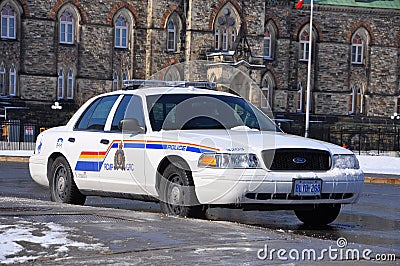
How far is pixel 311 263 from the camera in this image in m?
7.39

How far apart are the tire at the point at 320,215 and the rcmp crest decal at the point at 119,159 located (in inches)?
92.2

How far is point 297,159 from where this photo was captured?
1122 cm

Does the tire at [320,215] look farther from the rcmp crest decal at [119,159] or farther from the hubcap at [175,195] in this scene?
the rcmp crest decal at [119,159]

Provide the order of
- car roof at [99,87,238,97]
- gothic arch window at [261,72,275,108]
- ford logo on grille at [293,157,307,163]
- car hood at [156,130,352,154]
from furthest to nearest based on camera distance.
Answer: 1. gothic arch window at [261,72,275,108]
2. car roof at [99,87,238,97]
3. ford logo on grille at [293,157,307,163]
4. car hood at [156,130,352,154]

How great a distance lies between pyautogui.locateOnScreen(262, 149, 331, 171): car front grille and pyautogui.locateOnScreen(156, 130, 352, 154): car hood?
0.19 feet

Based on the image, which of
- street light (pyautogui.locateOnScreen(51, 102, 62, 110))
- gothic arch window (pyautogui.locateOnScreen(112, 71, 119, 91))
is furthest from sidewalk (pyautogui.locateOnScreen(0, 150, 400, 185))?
gothic arch window (pyautogui.locateOnScreen(112, 71, 119, 91))

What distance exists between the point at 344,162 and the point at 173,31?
41.1 m

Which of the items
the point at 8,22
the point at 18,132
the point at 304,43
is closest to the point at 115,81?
the point at 8,22

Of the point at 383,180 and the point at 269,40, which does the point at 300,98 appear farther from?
the point at 383,180

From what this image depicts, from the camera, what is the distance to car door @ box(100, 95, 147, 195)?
1194 cm

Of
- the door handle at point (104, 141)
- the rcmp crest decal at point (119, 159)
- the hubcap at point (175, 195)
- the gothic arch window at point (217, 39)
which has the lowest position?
the hubcap at point (175, 195)

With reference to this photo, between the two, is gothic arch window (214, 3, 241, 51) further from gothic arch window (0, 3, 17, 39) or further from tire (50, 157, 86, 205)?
tire (50, 157, 86, 205)

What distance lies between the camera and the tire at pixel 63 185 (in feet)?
42.9

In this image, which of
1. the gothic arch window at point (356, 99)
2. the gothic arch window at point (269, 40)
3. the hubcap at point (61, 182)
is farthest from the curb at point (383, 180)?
the gothic arch window at point (356, 99)
